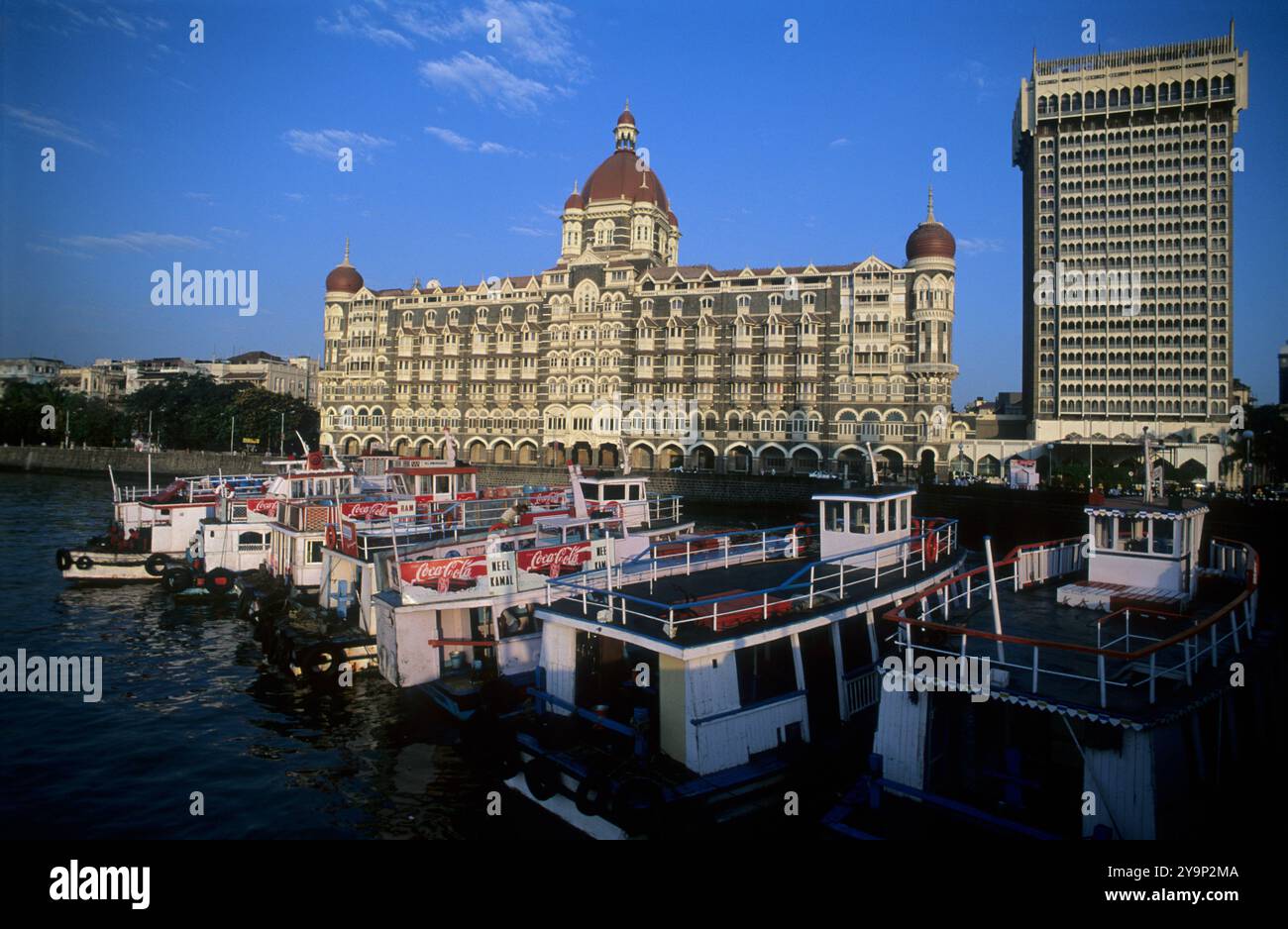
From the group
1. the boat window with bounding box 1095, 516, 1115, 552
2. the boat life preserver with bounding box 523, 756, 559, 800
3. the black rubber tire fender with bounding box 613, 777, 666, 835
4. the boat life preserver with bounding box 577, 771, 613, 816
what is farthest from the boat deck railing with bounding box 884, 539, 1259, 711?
the boat life preserver with bounding box 523, 756, 559, 800

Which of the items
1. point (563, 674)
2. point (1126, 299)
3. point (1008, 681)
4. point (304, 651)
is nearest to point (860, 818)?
point (1008, 681)

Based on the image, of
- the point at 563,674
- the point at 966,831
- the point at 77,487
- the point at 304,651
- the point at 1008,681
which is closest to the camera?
the point at 966,831

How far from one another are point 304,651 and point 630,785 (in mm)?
11537

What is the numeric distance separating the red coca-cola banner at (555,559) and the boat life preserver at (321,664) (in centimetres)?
489

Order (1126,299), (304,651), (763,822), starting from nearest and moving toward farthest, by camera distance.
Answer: (763,822) < (304,651) < (1126,299)

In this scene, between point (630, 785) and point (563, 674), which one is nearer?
point (630, 785)

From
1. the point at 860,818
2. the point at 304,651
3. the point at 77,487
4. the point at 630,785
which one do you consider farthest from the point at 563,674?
the point at 77,487

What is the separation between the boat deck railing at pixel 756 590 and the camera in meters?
12.6

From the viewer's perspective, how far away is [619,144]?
85.1 m

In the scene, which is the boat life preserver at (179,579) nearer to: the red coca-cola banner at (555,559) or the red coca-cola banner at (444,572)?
the red coca-cola banner at (444,572)

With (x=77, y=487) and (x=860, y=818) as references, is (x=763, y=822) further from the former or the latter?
(x=77, y=487)

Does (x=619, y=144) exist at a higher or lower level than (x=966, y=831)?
higher

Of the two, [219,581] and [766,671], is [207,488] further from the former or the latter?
[766,671]
